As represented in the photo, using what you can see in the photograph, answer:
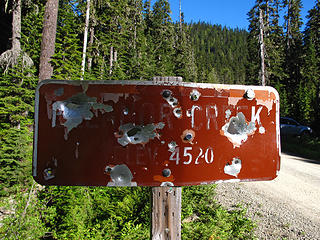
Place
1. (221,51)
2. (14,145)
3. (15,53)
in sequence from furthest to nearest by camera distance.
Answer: (221,51)
(15,53)
(14,145)

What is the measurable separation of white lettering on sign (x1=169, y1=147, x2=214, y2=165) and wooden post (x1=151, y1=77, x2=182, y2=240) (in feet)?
1.09

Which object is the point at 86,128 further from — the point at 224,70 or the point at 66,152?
the point at 224,70

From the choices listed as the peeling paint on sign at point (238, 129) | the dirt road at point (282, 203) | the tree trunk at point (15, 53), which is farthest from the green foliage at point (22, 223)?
the tree trunk at point (15, 53)

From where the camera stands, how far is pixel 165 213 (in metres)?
1.33

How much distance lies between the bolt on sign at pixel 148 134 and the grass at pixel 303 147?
12.9 metres

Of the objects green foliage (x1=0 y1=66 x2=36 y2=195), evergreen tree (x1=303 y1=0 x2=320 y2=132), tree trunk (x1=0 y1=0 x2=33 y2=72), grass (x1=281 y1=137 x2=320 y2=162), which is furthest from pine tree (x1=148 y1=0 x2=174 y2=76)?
green foliage (x1=0 y1=66 x2=36 y2=195)

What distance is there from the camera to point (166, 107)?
1079 mm

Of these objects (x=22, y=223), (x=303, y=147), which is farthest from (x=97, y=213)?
(x=303, y=147)

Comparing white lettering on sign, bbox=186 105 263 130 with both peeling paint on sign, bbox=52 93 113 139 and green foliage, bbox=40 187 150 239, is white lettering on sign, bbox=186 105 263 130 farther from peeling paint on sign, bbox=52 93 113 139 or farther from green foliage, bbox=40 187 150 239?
green foliage, bbox=40 187 150 239

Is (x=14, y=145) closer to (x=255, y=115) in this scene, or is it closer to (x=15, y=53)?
(x=15, y=53)

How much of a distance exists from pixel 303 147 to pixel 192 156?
15.5m

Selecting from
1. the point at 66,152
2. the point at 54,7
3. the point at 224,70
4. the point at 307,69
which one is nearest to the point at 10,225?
the point at 66,152

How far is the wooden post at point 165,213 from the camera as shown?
1.32 meters

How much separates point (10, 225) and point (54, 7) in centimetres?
660
